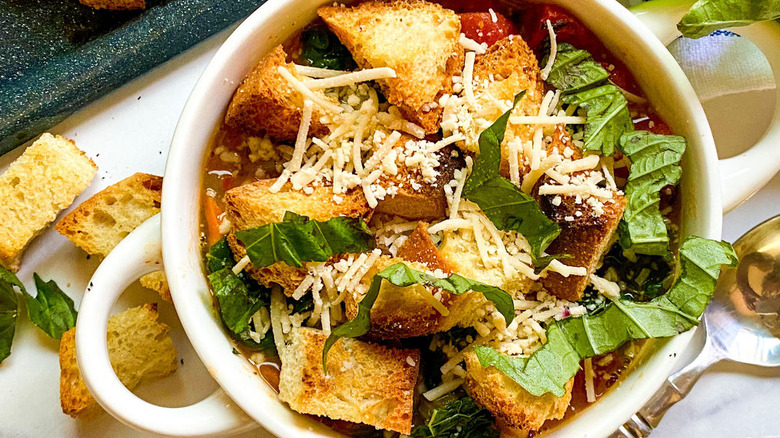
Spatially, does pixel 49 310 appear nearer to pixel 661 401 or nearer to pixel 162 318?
pixel 162 318

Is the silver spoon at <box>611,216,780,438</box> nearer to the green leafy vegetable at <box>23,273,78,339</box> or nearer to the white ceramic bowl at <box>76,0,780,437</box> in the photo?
the white ceramic bowl at <box>76,0,780,437</box>

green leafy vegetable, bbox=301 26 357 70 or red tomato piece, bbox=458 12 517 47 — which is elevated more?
red tomato piece, bbox=458 12 517 47

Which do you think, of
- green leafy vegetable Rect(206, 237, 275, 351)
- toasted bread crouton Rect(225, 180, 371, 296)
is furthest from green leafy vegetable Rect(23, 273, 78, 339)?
toasted bread crouton Rect(225, 180, 371, 296)

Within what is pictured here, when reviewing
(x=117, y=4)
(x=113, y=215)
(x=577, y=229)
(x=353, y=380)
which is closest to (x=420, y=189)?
(x=577, y=229)

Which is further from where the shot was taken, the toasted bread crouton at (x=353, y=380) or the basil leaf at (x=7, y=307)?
the basil leaf at (x=7, y=307)

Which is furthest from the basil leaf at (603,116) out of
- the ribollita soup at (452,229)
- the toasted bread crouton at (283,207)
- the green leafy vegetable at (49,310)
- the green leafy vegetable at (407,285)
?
the green leafy vegetable at (49,310)

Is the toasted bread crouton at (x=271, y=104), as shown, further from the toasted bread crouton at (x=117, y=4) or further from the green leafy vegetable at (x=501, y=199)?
the toasted bread crouton at (x=117, y=4)
